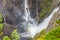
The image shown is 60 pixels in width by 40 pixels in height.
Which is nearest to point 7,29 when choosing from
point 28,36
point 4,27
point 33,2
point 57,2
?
point 4,27

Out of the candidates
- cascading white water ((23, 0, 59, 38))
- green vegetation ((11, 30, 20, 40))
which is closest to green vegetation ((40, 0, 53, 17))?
Result: cascading white water ((23, 0, 59, 38))

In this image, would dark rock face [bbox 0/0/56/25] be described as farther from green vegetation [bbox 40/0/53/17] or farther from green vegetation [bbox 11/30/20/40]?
green vegetation [bbox 11/30/20/40]

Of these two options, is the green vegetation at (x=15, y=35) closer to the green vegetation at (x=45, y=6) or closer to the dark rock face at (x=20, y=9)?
the dark rock face at (x=20, y=9)

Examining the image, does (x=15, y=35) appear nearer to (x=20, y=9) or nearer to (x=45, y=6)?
(x=20, y=9)

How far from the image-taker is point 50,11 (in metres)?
15.4

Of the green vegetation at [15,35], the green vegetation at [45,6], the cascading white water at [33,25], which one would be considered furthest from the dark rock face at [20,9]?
the green vegetation at [15,35]

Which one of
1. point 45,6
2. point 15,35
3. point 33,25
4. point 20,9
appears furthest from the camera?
point 20,9

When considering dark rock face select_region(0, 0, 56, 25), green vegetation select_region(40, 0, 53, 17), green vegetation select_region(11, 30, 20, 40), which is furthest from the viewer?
dark rock face select_region(0, 0, 56, 25)

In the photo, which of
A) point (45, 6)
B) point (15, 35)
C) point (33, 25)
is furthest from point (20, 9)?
point (15, 35)

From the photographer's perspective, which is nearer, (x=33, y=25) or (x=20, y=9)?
(x=33, y=25)

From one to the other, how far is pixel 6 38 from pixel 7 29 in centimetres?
95

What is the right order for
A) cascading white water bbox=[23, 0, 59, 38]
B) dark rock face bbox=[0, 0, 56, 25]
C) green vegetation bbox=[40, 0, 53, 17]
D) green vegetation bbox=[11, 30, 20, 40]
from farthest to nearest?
dark rock face bbox=[0, 0, 56, 25]
green vegetation bbox=[40, 0, 53, 17]
green vegetation bbox=[11, 30, 20, 40]
cascading white water bbox=[23, 0, 59, 38]

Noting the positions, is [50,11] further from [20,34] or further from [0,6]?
[0,6]

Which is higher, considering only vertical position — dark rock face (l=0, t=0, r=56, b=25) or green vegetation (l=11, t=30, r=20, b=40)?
dark rock face (l=0, t=0, r=56, b=25)
